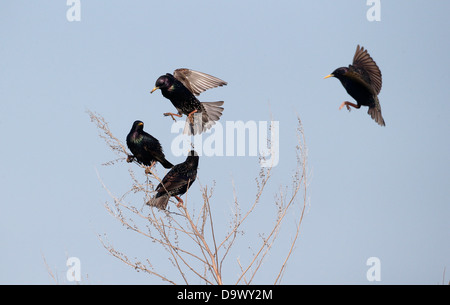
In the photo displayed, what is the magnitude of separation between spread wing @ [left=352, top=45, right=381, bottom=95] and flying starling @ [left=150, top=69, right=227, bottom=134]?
5.93ft

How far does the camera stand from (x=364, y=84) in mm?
8445

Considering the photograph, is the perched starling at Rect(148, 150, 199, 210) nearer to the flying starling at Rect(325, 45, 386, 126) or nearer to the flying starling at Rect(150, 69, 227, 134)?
the flying starling at Rect(150, 69, 227, 134)

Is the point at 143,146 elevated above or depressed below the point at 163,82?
below

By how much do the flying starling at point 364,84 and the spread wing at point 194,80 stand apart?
1662 mm

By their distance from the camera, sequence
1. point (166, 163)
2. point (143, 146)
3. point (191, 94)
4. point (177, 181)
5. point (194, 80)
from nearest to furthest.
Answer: point (177, 181) → point (143, 146) → point (166, 163) → point (191, 94) → point (194, 80)

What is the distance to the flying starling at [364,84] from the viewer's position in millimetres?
8445

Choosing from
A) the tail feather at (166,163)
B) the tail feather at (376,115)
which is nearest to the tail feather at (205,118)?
the tail feather at (166,163)

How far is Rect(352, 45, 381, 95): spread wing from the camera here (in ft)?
28.3

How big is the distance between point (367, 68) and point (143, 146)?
3204mm

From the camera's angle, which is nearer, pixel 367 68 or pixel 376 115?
pixel 376 115

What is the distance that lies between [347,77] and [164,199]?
3.12 m

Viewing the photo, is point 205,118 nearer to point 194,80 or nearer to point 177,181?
point 194,80

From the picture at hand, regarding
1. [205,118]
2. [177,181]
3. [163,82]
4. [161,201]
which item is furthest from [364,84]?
[161,201]
